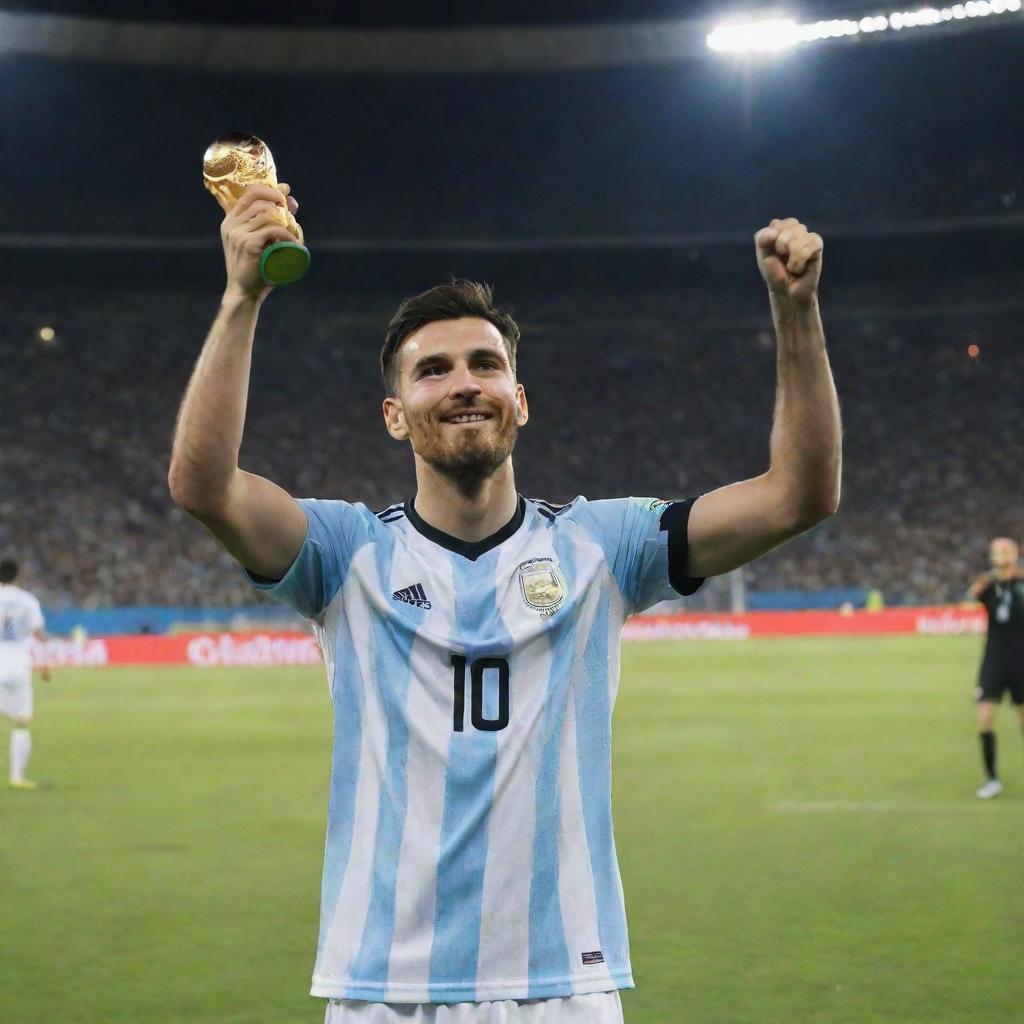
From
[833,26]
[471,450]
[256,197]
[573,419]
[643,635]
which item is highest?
[833,26]

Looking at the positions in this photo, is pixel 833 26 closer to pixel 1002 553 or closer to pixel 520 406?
pixel 1002 553

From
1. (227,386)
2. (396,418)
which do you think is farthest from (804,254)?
(227,386)

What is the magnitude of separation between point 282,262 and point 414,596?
25.8 inches

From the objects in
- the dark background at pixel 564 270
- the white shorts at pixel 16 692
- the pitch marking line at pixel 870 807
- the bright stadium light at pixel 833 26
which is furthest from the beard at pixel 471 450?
the dark background at pixel 564 270

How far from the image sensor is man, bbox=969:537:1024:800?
→ 36.4 feet

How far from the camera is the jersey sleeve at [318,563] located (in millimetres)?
2594

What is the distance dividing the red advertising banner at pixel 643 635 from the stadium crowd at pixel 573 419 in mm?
2007

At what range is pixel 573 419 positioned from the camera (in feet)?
123

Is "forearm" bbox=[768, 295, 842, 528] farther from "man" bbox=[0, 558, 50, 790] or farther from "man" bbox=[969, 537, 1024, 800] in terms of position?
"man" bbox=[0, 558, 50, 790]

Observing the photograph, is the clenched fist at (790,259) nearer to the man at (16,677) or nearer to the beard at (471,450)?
the beard at (471,450)

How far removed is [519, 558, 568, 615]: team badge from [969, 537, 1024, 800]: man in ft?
29.9

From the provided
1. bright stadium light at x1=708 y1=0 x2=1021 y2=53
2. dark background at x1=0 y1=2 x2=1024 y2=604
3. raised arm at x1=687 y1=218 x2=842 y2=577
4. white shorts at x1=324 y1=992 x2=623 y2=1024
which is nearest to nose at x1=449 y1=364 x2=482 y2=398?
raised arm at x1=687 y1=218 x2=842 y2=577

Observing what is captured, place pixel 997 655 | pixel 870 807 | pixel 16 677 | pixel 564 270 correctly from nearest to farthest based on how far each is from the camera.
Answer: pixel 870 807, pixel 997 655, pixel 16 677, pixel 564 270

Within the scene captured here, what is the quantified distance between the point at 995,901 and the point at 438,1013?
6.13 metres
